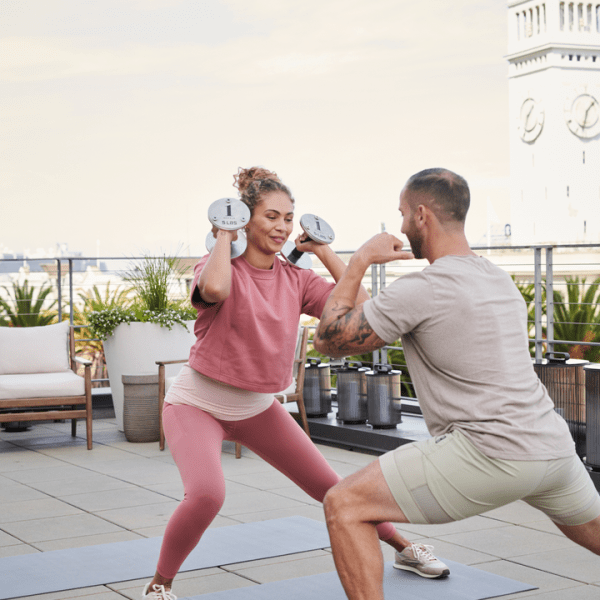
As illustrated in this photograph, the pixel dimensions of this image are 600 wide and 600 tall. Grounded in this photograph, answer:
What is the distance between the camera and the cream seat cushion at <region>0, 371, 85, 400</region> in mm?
6148

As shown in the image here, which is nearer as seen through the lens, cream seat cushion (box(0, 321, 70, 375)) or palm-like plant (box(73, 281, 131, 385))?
cream seat cushion (box(0, 321, 70, 375))

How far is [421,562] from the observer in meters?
3.29

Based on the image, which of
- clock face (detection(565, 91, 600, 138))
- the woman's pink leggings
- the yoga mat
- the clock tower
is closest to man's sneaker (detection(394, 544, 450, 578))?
the woman's pink leggings

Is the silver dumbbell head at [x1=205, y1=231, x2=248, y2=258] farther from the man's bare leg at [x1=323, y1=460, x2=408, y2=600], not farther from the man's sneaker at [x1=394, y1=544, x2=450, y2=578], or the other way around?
the man's sneaker at [x1=394, y1=544, x2=450, y2=578]

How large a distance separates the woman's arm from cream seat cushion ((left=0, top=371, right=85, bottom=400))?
3.76 m

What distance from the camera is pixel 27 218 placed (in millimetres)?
54531

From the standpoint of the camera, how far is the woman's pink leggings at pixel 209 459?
2701 millimetres

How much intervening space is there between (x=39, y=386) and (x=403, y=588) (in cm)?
375

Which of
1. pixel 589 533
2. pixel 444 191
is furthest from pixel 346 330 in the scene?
pixel 589 533

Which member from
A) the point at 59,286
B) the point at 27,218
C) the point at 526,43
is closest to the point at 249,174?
the point at 59,286

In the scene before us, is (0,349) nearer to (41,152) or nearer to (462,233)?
(462,233)

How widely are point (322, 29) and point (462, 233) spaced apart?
79355mm

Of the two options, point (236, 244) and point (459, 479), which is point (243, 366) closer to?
point (236, 244)

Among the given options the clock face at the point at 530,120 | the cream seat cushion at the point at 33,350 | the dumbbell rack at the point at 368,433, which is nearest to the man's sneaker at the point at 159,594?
the dumbbell rack at the point at 368,433
